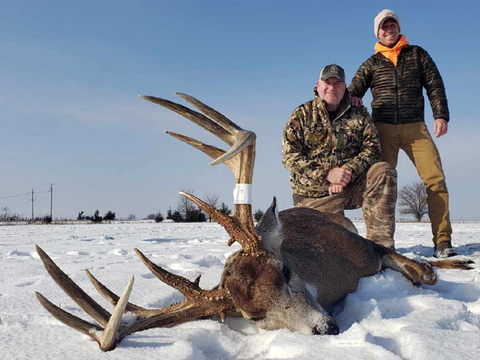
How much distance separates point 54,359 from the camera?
1.92 m

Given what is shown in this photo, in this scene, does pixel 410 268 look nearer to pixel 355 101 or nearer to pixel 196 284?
pixel 196 284

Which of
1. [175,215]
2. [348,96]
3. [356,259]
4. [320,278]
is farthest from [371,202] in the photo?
[175,215]

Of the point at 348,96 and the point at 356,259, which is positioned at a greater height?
the point at 348,96

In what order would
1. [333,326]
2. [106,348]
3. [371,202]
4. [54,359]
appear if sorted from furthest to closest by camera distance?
[371,202] → [333,326] → [106,348] → [54,359]

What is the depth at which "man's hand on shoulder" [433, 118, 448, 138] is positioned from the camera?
252 inches

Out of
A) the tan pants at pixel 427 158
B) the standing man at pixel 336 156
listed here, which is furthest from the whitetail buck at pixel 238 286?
the tan pants at pixel 427 158

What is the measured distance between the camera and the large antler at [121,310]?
2.05m

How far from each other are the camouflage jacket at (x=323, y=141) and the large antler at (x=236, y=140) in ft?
11.2

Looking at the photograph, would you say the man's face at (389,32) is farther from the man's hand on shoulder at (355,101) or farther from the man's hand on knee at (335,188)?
the man's hand on knee at (335,188)

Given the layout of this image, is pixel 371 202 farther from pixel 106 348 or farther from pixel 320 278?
pixel 106 348

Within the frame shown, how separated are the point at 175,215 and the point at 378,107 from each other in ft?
78.8

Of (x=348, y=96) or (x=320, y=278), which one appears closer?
(x=320, y=278)

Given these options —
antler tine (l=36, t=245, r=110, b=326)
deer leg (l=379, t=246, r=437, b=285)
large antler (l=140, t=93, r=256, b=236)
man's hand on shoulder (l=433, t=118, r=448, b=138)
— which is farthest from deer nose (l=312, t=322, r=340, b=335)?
man's hand on shoulder (l=433, t=118, r=448, b=138)

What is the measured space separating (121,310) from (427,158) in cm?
542
